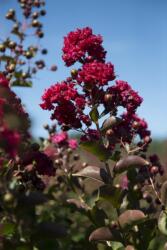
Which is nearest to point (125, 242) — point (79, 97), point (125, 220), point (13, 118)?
point (125, 220)

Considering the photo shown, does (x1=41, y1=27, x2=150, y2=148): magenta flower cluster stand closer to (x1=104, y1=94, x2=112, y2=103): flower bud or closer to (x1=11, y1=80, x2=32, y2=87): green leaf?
(x1=104, y1=94, x2=112, y2=103): flower bud

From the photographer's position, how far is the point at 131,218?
121 inches

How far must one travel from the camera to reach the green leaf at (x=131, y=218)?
10.0 feet

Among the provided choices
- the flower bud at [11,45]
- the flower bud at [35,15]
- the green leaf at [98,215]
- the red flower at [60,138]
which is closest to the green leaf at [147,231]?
the green leaf at [98,215]

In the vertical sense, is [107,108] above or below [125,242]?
above

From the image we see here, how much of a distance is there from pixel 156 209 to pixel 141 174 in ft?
1.90

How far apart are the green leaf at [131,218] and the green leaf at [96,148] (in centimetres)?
39

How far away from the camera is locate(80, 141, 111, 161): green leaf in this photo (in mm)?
3107

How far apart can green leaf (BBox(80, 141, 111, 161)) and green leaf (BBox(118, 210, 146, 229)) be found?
1.29 ft

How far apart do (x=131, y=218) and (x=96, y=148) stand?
0.49m

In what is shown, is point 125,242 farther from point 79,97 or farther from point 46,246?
point 79,97

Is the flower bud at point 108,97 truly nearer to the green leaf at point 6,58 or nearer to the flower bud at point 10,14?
the green leaf at point 6,58

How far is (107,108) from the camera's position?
131 inches

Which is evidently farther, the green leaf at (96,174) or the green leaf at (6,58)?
the green leaf at (6,58)
